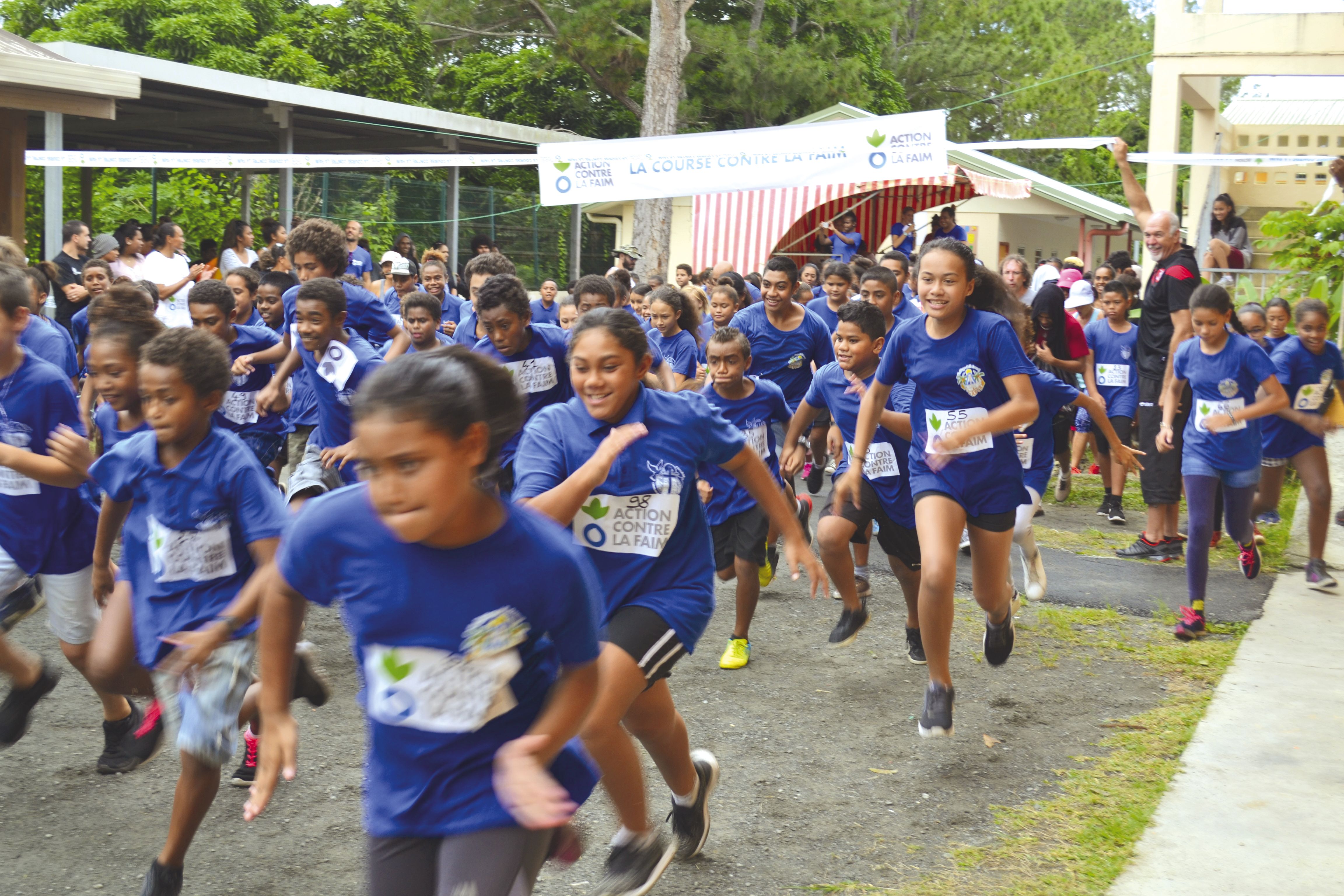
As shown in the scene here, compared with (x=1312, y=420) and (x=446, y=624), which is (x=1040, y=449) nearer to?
(x=1312, y=420)

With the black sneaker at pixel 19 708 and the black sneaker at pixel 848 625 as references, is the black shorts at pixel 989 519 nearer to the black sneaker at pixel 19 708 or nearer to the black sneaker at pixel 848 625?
the black sneaker at pixel 848 625

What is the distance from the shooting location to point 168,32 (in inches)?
1179

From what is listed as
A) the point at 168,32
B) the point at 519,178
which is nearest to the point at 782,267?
the point at 519,178

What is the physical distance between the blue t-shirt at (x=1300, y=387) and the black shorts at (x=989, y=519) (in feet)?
11.8

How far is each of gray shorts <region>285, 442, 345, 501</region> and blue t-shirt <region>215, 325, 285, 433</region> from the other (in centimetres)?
78

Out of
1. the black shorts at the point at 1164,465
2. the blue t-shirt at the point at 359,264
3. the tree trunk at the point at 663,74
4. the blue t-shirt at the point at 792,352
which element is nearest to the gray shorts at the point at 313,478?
the blue t-shirt at the point at 792,352

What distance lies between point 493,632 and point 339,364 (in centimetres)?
381

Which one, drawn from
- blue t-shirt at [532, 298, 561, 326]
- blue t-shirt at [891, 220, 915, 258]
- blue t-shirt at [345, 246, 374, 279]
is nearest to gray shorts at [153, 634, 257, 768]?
blue t-shirt at [532, 298, 561, 326]

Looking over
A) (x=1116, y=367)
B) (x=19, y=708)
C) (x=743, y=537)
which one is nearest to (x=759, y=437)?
(x=743, y=537)

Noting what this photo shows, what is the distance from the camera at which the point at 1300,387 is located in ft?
26.4

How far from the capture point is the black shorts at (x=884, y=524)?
5.96 m

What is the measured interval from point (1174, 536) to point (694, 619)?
6.33 m

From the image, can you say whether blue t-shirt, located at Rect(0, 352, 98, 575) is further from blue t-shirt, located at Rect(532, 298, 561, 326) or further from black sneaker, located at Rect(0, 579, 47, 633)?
blue t-shirt, located at Rect(532, 298, 561, 326)

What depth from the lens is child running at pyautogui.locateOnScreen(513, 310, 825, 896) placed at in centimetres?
350
